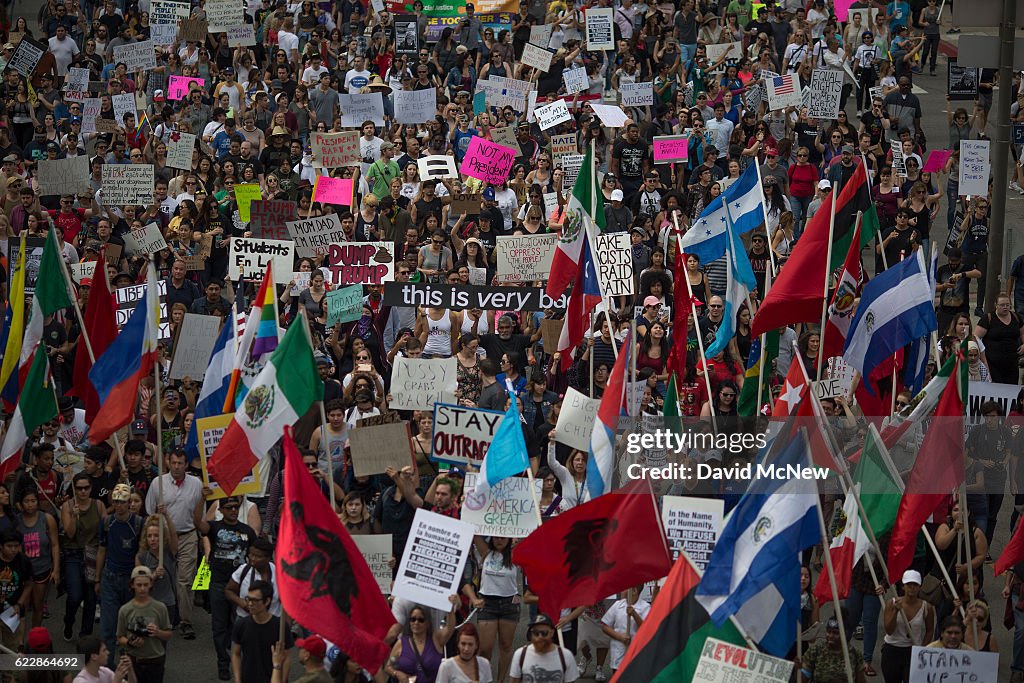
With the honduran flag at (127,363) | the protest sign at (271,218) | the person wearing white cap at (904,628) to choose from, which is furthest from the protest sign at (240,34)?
the person wearing white cap at (904,628)


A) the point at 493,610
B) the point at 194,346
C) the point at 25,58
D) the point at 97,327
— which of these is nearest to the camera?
the point at 493,610

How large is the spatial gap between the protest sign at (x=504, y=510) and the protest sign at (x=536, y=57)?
48.2 ft

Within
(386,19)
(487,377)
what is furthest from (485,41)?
(487,377)

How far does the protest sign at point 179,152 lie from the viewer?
23.0m

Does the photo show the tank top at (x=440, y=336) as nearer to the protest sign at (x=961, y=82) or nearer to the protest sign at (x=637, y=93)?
the protest sign at (x=637, y=93)

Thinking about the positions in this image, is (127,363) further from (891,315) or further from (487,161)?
(487,161)

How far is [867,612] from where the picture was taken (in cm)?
1365

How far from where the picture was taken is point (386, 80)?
27844 millimetres

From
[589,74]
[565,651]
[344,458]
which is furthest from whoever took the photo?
[589,74]

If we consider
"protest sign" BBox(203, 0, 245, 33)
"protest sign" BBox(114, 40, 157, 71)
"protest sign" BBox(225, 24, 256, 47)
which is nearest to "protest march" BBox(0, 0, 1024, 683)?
"protest sign" BBox(114, 40, 157, 71)

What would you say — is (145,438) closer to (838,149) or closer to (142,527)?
(142,527)

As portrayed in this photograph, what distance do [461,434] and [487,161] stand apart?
8529mm

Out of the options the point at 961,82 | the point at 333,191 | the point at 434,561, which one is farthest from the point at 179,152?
the point at 434,561

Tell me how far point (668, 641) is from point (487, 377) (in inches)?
231
